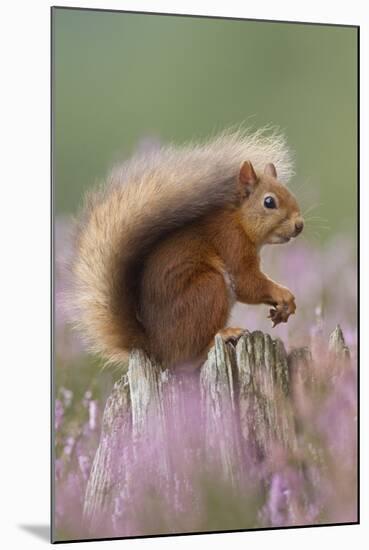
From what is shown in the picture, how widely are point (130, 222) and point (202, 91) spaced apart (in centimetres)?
51

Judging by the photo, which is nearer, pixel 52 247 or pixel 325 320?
pixel 52 247

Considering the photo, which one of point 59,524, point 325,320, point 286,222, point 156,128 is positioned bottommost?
point 59,524

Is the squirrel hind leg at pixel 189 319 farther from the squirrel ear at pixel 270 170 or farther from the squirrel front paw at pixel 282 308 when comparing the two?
the squirrel ear at pixel 270 170

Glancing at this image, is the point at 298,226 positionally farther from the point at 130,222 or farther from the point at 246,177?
the point at 130,222

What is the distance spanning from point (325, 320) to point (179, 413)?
2.04ft

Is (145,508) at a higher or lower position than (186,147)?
lower

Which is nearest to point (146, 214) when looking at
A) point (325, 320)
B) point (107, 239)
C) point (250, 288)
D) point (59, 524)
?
point (107, 239)

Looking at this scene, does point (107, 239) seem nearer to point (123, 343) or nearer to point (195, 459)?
point (123, 343)

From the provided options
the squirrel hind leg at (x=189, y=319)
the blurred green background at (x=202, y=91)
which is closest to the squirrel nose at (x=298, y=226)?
the blurred green background at (x=202, y=91)

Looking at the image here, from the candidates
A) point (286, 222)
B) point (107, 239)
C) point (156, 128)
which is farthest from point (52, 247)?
point (286, 222)

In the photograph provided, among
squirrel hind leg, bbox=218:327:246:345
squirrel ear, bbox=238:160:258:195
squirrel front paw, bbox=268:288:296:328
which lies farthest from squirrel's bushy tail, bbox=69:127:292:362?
squirrel front paw, bbox=268:288:296:328

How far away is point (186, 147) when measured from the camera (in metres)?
4.13

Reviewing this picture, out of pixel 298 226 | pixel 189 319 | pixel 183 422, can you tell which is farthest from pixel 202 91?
pixel 183 422

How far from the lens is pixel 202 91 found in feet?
13.7
